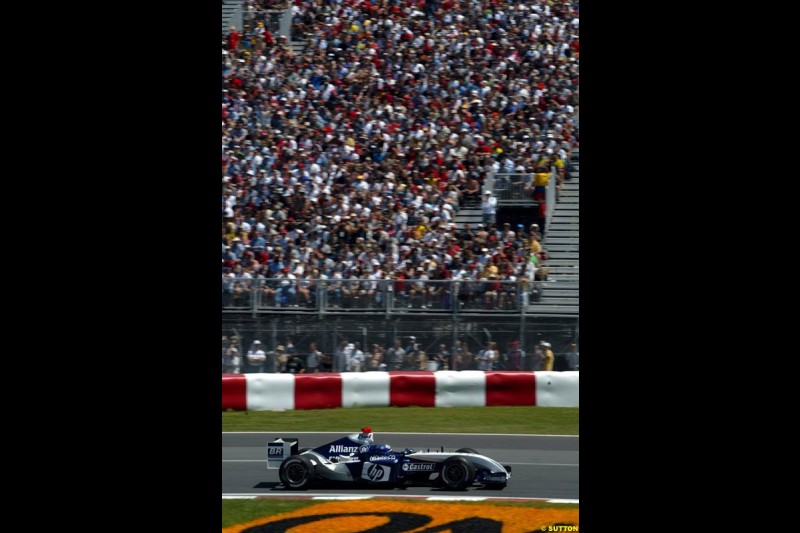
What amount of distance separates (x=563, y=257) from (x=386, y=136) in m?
4.72

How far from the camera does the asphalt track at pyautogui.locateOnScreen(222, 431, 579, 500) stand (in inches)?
424

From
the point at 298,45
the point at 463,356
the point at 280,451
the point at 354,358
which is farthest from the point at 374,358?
the point at 298,45

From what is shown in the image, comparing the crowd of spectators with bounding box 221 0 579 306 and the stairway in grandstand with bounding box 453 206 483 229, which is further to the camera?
the stairway in grandstand with bounding box 453 206 483 229

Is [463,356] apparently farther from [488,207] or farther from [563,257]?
[488,207]

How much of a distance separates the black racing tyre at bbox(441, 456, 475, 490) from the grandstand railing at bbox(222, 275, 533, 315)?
15.9 ft

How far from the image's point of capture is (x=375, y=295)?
1550cm

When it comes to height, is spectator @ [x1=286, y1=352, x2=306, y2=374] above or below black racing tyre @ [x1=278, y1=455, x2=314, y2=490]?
above

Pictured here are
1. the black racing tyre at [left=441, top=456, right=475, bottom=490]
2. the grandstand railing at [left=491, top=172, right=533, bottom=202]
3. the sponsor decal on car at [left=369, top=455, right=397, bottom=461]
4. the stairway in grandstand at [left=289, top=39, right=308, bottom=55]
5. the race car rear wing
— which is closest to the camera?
the black racing tyre at [left=441, top=456, right=475, bottom=490]

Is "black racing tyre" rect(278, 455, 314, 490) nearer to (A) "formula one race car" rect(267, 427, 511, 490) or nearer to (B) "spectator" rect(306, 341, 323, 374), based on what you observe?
(A) "formula one race car" rect(267, 427, 511, 490)

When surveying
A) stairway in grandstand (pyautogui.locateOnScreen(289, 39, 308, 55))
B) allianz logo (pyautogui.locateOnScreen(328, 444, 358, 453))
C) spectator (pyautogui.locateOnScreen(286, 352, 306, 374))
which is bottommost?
allianz logo (pyautogui.locateOnScreen(328, 444, 358, 453))

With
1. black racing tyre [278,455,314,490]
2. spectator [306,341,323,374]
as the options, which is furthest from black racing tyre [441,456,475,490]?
spectator [306,341,323,374]

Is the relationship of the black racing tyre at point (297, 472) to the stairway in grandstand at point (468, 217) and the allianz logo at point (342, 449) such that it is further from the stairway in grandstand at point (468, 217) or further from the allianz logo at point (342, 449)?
the stairway in grandstand at point (468, 217)
